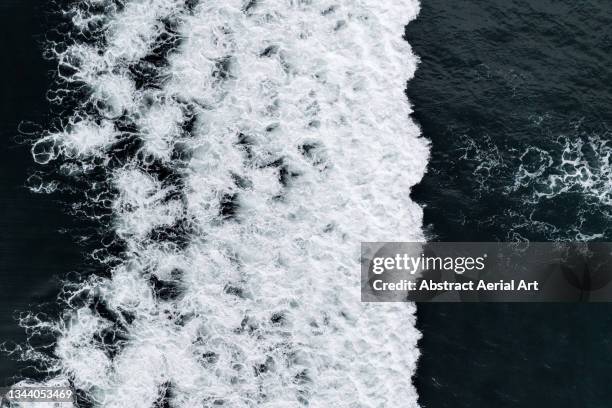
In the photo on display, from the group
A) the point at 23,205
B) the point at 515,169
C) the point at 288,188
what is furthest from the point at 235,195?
the point at 515,169

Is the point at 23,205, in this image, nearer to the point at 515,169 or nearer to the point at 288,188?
the point at 288,188

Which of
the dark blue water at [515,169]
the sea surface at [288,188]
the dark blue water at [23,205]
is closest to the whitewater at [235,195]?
the sea surface at [288,188]

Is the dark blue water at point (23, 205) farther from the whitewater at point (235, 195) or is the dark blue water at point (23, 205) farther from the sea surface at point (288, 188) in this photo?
the whitewater at point (235, 195)

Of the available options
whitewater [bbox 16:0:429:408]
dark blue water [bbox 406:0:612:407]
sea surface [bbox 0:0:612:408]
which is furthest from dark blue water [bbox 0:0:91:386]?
dark blue water [bbox 406:0:612:407]

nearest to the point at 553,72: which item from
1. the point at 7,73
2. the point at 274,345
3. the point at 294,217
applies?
the point at 294,217

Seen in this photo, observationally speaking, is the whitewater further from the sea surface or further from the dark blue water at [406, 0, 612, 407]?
the dark blue water at [406, 0, 612, 407]

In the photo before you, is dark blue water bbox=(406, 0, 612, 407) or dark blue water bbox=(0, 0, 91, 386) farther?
dark blue water bbox=(406, 0, 612, 407)

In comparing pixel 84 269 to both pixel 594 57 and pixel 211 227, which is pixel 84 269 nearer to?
pixel 211 227
